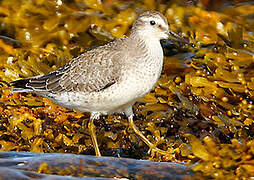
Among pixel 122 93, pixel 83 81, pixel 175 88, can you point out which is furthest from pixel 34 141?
pixel 175 88

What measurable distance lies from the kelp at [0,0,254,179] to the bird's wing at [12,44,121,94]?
0.31 m

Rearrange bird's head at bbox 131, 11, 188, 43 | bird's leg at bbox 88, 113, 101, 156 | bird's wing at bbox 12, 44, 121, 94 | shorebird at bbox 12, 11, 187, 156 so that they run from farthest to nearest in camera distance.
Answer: bird's leg at bbox 88, 113, 101, 156
bird's head at bbox 131, 11, 188, 43
bird's wing at bbox 12, 44, 121, 94
shorebird at bbox 12, 11, 187, 156

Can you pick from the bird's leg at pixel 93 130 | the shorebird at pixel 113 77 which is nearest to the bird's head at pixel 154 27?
the shorebird at pixel 113 77

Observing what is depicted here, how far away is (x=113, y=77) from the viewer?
441 cm

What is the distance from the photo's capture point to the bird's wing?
448 cm

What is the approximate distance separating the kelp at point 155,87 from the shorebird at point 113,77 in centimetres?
27

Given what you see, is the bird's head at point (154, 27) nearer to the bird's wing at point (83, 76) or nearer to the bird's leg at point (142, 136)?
the bird's wing at point (83, 76)

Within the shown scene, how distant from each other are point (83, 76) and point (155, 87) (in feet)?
2.68

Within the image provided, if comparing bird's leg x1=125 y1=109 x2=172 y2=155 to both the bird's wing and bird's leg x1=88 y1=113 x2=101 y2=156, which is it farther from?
the bird's wing

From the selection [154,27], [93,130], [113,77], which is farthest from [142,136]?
[154,27]

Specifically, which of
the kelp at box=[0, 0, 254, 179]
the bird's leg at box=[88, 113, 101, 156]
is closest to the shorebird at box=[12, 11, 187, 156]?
the bird's leg at box=[88, 113, 101, 156]

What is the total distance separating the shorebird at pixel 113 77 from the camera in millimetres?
4344

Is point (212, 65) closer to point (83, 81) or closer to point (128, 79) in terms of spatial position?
point (128, 79)

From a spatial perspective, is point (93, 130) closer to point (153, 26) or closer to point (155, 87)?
point (155, 87)
